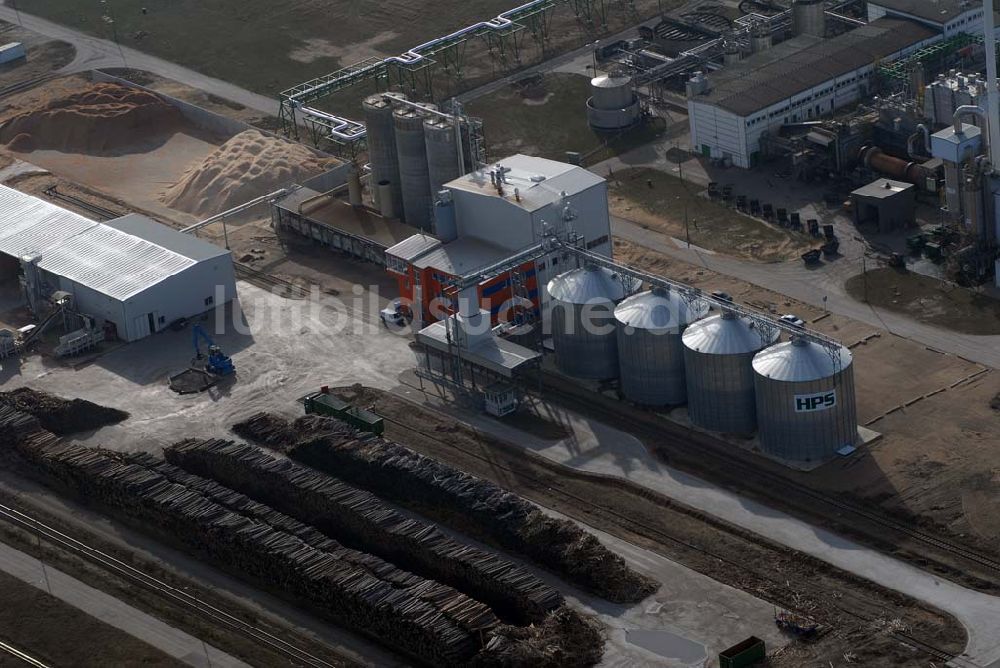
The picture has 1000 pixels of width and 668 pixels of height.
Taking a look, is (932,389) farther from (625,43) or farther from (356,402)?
(625,43)

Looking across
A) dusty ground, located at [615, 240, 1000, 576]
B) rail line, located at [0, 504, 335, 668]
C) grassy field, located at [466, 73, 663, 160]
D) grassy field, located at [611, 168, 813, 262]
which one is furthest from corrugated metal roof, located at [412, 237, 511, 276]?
rail line, located at [0, 504, 335, 668]

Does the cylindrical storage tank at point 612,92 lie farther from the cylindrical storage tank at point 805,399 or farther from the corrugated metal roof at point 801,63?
the cylindrical storage tank at point 805,399

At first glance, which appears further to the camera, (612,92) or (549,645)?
(612,92)

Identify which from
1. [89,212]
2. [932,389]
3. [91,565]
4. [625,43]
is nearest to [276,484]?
[91,565]

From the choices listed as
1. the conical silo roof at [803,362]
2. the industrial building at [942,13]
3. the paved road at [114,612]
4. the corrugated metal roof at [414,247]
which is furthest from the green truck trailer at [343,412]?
the industrial building at [942,13]

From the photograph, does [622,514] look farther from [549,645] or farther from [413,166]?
[413,166]

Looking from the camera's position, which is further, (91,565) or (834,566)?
(91,565)

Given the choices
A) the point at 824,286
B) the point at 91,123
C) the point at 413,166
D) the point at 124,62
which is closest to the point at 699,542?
the point at 824,286
